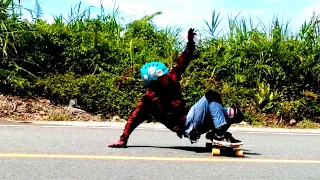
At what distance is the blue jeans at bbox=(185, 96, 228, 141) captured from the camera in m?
6.67

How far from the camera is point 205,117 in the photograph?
6.82 metres

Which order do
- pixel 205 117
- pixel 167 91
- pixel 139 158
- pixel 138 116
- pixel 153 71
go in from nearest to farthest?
pixel 139 158
pixel 205 117
pixel 153 71
pixel 167 91
pixel 138 116

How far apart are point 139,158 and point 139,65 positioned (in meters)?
6.19

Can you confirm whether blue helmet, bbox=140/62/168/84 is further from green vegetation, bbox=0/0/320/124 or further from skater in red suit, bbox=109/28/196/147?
green vegetation, bbox=0/0/320/124

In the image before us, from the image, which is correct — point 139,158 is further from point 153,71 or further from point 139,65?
point 139,65

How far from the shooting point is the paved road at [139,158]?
5.82 metres

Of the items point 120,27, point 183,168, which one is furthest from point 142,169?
point 120,27

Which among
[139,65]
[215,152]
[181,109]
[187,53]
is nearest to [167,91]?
[181,109]

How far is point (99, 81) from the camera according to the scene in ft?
39.8

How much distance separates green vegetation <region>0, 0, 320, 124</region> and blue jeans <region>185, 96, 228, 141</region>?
16.1ft

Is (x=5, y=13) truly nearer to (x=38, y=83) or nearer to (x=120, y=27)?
(x=38, y=83)

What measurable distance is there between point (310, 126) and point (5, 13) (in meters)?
6.02

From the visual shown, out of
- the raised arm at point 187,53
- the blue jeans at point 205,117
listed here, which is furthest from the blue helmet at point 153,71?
the blue jeans at point 205,117

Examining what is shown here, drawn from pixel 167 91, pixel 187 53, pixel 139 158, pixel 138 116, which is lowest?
pixel 139 158
